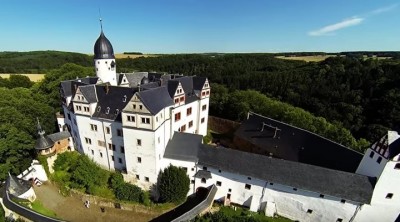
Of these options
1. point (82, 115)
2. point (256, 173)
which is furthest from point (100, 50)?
point (256, 173)

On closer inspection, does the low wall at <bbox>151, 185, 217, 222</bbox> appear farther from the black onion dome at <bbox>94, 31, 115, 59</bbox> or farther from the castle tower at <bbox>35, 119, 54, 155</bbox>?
the black onion dome at <bbox>94, 31, 115, 59</bbox>

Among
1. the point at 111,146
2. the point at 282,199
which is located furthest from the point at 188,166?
the point at 282,199

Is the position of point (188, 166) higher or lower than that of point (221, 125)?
higher

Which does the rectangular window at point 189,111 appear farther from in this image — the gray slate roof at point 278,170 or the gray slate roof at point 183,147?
the gray slate roof at point 278,170

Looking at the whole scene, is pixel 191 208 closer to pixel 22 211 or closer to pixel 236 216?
pixel 236 216

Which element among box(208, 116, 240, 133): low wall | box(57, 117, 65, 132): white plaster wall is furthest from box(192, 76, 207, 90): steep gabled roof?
box(57, 117, 65, 132): white plaster wall

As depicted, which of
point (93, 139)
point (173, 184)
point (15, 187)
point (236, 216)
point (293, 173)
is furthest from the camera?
point (93, 139)

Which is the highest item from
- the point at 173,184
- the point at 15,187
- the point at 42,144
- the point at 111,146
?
the point at 111,146

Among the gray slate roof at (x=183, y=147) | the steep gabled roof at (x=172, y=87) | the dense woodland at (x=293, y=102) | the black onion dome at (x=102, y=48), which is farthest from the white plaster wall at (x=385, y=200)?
the black onion dome at (x=102, y=48)
